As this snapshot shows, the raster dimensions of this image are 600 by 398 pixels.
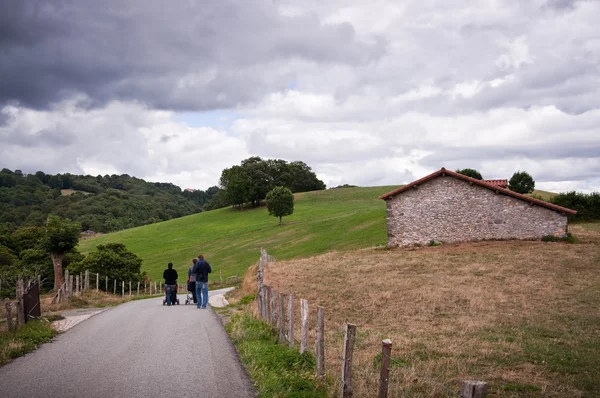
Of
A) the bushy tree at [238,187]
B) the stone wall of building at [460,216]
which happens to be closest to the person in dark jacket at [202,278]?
the stone wall of building at [460,216]

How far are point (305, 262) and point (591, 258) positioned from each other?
639 inches

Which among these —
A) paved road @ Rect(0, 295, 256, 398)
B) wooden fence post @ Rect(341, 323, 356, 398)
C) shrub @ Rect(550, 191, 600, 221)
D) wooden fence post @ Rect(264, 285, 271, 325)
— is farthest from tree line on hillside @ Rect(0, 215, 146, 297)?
shrub @ Rect(550, 191, 600, 221)

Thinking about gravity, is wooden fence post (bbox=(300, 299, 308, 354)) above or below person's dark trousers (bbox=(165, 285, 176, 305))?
above

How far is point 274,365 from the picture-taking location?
9.31 metres

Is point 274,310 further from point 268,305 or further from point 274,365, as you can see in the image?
point 274,365

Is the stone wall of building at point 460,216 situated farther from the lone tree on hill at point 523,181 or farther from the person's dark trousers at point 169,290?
the lone tree on hill at point 523,181

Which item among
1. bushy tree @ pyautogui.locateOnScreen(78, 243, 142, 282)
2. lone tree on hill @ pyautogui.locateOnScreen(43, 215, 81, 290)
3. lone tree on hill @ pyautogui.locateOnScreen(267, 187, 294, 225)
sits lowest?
bushy tree @ pyautogui.locateOnScreen(78, 243, 142, 282)

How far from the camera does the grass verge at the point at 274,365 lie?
7.90 meters

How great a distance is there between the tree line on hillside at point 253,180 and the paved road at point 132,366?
90686 millimetres

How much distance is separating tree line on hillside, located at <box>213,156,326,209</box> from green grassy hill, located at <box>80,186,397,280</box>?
11.2ft

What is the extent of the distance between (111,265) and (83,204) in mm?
92071

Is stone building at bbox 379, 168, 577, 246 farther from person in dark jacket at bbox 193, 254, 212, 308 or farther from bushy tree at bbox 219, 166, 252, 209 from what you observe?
A: bushy tree at bbox 219, 166, 252, 209

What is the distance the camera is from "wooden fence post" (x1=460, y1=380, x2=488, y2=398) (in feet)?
15.4

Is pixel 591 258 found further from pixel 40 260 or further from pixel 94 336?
pixel 40 260
